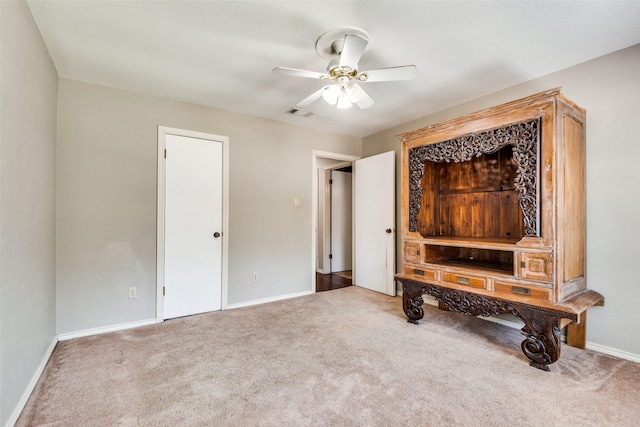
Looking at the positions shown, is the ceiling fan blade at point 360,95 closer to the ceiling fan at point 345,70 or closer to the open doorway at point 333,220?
the ceiling fan at point 345,70

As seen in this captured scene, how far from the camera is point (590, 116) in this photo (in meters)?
2.47

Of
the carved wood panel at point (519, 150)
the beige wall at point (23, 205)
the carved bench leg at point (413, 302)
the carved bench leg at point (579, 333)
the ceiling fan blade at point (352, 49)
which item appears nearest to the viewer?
the beige wall at point (23, 205)

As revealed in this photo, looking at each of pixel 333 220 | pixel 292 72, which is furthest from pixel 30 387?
pixel 333 220

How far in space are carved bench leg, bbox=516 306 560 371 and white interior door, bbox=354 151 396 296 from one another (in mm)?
1964

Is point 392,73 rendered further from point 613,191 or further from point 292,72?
point 613,191

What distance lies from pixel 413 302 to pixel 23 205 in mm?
3231

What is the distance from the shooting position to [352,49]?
1.93m

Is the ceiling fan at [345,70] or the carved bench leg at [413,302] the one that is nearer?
the ceiling fan at [345,70]

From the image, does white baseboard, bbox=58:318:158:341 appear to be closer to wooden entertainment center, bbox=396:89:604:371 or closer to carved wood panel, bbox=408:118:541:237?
wooden entertainment center, bbox=396:89:604:371

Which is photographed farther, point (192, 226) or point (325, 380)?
point (192, 226)

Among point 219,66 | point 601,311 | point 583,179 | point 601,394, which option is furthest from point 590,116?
point 219,66

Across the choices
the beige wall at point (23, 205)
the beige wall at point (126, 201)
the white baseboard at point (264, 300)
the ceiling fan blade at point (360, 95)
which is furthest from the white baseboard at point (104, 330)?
the ceiling fan blade at point (360, 95)

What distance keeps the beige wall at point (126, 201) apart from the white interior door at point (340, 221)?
211 centimetres

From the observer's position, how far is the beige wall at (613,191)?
89.3 inches
